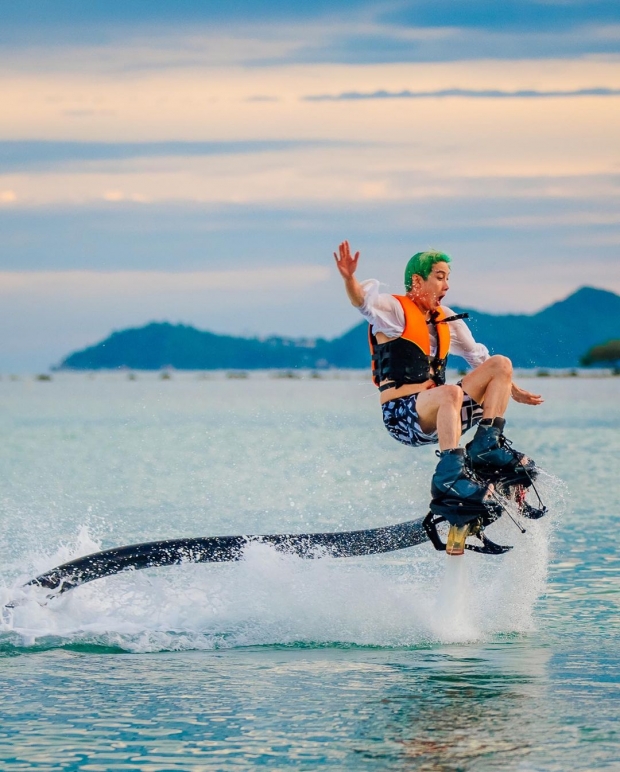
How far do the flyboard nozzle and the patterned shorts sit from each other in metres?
0.64

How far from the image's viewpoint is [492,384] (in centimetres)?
941

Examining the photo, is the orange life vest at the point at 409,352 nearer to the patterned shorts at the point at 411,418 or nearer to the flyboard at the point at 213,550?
the patterned shorts at the point at 411,418

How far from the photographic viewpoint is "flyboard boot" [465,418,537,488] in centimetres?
931

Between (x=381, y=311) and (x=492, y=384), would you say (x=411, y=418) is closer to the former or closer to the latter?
(x=492, y=384)

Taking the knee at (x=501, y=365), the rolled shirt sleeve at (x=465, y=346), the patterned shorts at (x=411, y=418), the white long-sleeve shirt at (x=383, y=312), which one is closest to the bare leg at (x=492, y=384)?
the knee at (x=501, y=365)

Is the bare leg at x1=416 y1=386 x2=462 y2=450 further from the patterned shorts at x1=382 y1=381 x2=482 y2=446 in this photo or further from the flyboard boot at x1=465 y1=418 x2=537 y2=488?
the flyboard boot at x1=465 y1=418 x2=537 y2=488

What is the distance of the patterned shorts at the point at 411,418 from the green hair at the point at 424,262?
87 cm

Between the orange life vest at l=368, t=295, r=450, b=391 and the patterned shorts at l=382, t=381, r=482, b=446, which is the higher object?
the orange life vest at l=368, t=295, r=450, b=391

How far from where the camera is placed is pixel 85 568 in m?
10.3

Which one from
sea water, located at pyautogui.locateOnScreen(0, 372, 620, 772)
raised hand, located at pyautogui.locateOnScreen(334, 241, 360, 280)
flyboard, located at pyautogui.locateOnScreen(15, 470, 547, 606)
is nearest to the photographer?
sea water, located at pyautogui.locateOnScreen(0, 372, 620, 772)

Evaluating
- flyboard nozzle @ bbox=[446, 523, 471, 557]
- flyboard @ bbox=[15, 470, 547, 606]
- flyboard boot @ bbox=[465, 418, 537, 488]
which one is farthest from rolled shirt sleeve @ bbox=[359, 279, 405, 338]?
flyboard @ bbox=[15, 470, 547, 606]

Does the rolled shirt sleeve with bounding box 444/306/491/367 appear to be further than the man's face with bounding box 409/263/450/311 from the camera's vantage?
Yes

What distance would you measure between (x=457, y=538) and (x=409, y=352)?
4.46 ft

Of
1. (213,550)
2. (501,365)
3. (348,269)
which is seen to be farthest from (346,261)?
(213,550)
